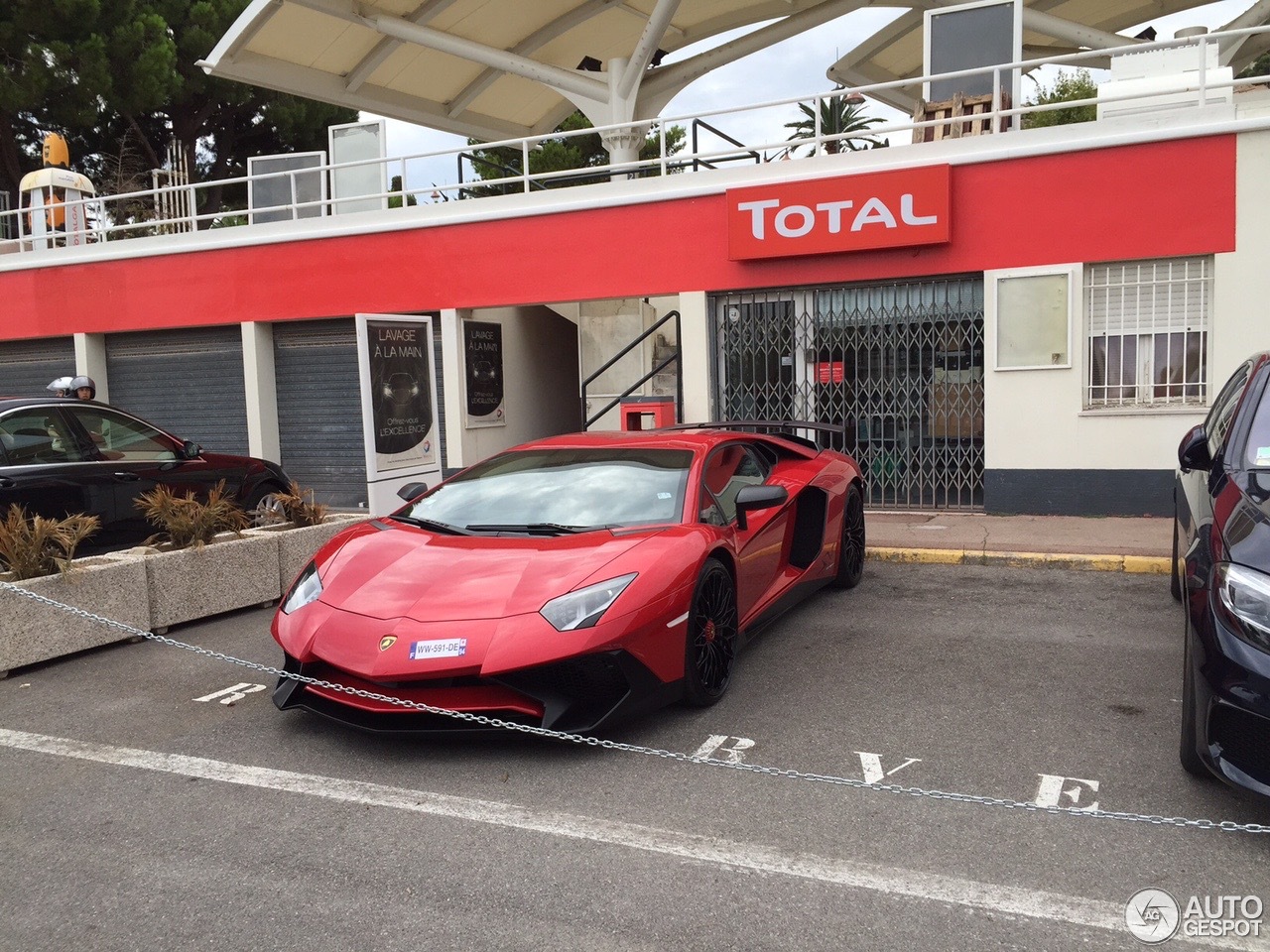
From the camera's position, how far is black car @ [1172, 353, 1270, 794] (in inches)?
126

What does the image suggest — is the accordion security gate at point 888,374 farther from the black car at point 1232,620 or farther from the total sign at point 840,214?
the black car at point 1232,620

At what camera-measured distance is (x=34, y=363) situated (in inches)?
641

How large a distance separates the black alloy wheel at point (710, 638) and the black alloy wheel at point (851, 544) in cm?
232

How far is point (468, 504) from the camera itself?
541 cm

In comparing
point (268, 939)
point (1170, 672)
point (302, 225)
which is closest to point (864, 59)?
point (302, 225)

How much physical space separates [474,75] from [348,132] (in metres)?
5.99

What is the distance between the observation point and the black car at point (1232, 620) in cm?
320

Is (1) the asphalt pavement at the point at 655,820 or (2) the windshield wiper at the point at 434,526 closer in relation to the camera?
(1) the asphalt pavement at the point at 655,820

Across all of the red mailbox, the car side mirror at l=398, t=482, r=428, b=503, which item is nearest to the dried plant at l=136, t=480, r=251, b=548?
the car side mirror at l=398, t=482, r=428, b=503

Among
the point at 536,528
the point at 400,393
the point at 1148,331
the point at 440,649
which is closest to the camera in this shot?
the point at 440,649

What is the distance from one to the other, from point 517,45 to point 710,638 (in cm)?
1606

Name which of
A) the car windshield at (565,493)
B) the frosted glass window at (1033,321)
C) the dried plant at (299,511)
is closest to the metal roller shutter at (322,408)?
the dried plant at (299,511)

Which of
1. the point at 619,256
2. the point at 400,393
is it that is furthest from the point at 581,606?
the point at 619,256

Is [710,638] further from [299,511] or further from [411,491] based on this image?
[299,511]
